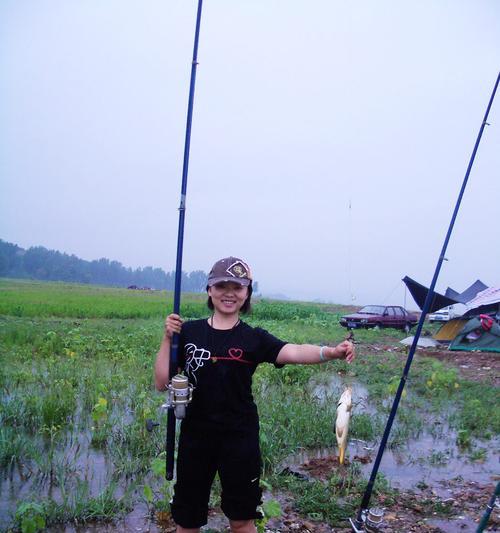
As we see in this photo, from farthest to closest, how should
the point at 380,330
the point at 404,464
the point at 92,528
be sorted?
the point at 380,330 < the point at 404,464 < the point at 92,528

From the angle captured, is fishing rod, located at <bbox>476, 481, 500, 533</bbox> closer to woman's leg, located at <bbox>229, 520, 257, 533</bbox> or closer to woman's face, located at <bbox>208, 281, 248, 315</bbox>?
woman's leg, located at <bbox>229, 520, 257, 533</bbox>

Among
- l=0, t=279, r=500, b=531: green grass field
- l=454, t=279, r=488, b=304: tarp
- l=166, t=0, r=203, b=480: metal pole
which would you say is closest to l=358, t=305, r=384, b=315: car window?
l=454, t=279, r=488, b=304: tarp

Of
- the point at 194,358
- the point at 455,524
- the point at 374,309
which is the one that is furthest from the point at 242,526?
the point at 374,309

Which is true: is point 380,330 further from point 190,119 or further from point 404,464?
point 190,119

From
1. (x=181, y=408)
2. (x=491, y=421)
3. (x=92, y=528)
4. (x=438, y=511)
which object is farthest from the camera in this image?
(x=491, y=421)

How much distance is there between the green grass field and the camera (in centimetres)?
379

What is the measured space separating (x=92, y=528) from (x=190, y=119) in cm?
290

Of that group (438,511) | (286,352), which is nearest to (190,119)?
(286,352)

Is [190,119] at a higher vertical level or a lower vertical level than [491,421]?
higher

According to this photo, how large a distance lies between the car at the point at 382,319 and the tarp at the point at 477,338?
19.5 ft

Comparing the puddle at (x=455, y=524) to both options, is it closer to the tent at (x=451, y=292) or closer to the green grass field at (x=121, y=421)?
the green grass field at (x=121, y=421)

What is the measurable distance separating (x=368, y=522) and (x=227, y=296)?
6.45ft

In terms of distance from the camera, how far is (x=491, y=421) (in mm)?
6336

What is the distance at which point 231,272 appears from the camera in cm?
257
